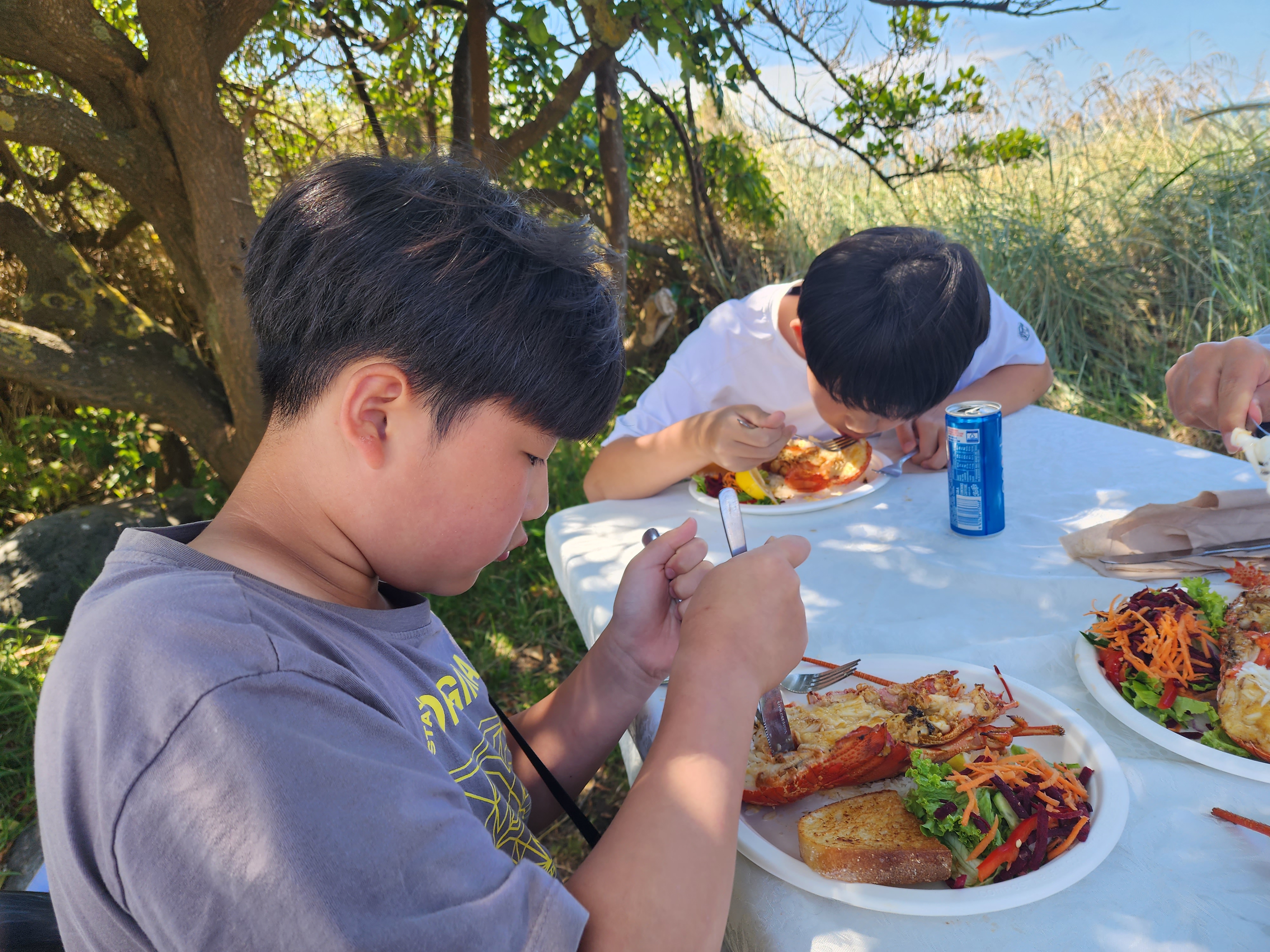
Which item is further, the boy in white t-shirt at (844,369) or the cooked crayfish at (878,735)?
the boy in white t-shirt at (844,369)

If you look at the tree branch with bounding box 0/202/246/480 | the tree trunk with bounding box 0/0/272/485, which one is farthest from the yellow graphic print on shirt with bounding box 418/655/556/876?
the tree branch with bounding box 0/202/246/480

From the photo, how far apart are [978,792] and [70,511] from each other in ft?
16.6

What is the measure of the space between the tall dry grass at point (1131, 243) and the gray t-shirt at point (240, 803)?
472 cm

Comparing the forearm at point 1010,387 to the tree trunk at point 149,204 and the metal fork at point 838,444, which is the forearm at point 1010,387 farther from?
the tree trunk at point 149,204

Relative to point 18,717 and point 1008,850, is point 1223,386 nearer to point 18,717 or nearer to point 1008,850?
point 1008,850

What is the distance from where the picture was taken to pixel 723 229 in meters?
6.83

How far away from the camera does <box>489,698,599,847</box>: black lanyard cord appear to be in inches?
Answer: 49.4

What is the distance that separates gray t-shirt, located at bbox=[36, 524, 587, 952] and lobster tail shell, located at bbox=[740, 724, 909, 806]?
374 mm

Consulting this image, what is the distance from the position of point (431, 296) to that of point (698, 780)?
2.13 ft

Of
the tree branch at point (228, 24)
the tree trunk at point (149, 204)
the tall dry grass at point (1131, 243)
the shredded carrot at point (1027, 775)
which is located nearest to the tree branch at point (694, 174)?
the tall dry grass at point (1131, 243)

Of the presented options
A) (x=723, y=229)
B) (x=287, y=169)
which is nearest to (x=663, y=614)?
(x=287, y=169)

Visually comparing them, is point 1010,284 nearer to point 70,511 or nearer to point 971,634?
point 971,634

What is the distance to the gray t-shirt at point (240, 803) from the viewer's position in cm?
65

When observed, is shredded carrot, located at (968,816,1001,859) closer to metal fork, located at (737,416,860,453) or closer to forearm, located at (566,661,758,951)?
forearm, located at (566,661,758,951)
